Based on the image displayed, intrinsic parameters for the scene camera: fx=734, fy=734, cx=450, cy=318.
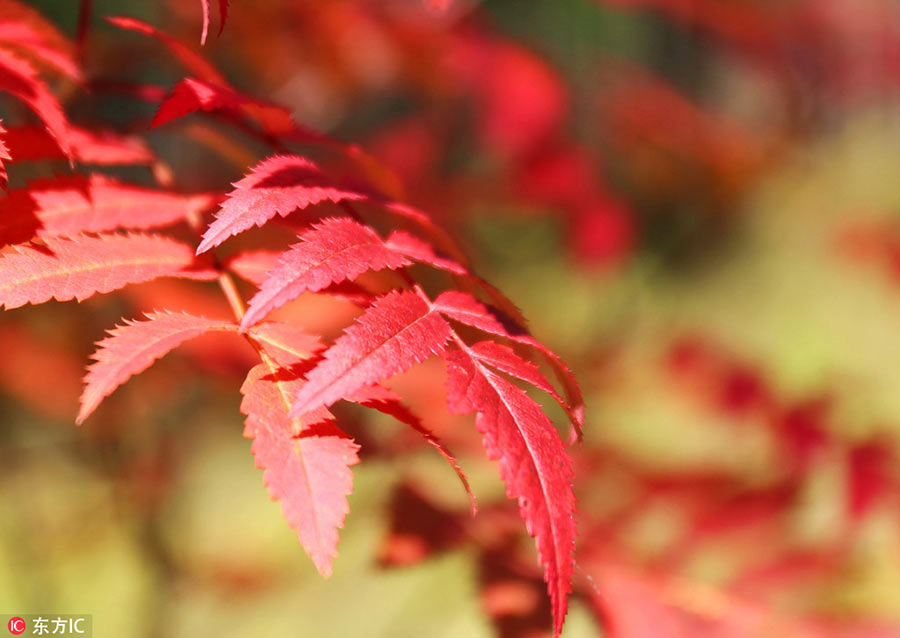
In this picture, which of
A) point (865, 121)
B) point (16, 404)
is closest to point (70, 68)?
point (16, 404)

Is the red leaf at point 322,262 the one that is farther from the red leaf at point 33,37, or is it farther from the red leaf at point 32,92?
the red leaf at point 33,37

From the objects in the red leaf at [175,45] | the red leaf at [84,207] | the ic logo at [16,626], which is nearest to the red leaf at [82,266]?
the red leaf at [84,207]

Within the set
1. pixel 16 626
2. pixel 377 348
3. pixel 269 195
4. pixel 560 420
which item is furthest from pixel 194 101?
pixel 560 420

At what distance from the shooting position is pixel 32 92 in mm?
407

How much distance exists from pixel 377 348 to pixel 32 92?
250 mm

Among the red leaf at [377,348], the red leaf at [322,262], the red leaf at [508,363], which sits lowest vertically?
the red leaf at [508,363]

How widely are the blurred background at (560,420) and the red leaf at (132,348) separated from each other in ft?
0.74

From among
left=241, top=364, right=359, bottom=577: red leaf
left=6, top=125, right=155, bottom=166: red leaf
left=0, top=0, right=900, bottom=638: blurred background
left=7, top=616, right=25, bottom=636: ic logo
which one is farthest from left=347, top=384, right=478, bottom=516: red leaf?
left=7, top=616, right=25, bottom=636: ic logo

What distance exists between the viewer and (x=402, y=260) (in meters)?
0.40

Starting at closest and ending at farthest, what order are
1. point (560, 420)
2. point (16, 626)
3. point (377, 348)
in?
point (377, 348), point (16, 626), point (560, 420)

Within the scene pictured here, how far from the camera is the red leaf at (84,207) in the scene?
407 millimetres

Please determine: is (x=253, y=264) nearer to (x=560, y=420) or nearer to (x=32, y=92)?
(x=32, y=92)

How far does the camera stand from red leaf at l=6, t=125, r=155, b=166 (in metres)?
0.46

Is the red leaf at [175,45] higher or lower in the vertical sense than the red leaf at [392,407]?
higher
